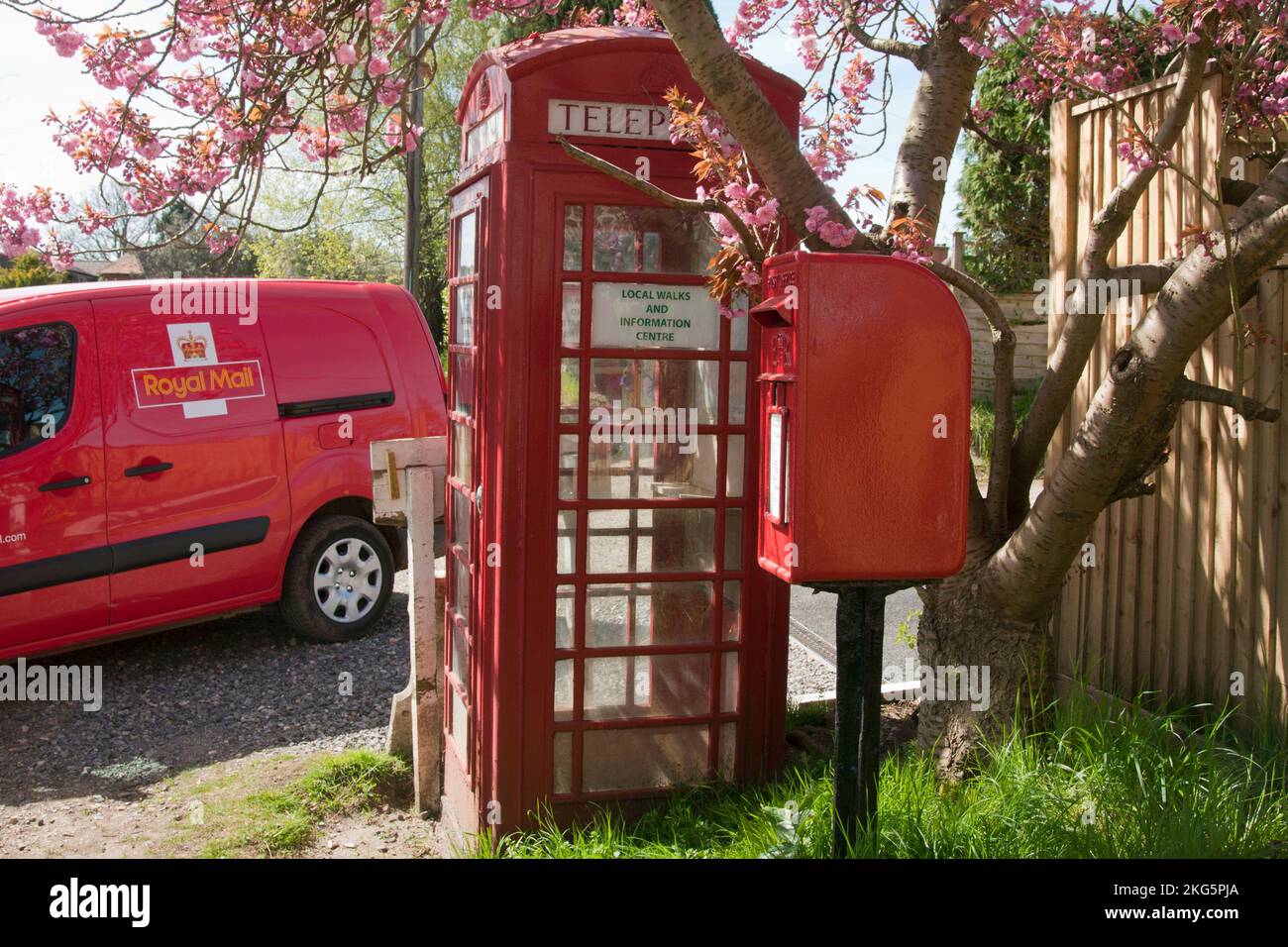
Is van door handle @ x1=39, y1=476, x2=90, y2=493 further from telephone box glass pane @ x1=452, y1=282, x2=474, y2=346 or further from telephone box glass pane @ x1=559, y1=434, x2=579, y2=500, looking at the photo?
telephone box glass pane @ x1=559, y1=434, x2=579, y2=500

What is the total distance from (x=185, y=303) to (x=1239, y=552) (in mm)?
5754

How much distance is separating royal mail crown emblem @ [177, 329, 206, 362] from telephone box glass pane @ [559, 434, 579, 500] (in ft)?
12.5

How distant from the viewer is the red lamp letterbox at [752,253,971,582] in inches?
124

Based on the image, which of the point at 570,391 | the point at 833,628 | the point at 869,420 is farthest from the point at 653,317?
the point at 833,628

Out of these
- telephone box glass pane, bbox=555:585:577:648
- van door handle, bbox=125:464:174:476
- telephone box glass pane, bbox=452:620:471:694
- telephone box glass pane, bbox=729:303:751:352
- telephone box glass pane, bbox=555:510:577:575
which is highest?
telephone box glass pane, bbox=729:303:751:352

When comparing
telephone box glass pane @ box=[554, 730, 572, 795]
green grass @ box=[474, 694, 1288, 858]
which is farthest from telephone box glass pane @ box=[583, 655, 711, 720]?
green grass @ box=[474, 694, 1288, 858]

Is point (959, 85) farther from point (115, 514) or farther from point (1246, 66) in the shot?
point (115, 514)

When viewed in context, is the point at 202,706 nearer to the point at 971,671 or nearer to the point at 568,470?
the point at 568,470

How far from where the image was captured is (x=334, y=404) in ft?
25.4

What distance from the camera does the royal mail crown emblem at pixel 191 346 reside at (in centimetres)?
718

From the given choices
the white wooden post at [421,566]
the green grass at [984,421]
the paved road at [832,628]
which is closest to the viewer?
the white wooden post at [421,566]

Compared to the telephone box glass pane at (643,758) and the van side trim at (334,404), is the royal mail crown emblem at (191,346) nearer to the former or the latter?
the van side trim at (334,404)

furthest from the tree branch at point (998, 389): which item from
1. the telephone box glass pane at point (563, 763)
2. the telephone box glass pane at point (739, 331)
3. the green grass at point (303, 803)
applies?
the green grass at point (303, 803)

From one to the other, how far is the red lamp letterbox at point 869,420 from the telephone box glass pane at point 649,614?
127 centimetres
